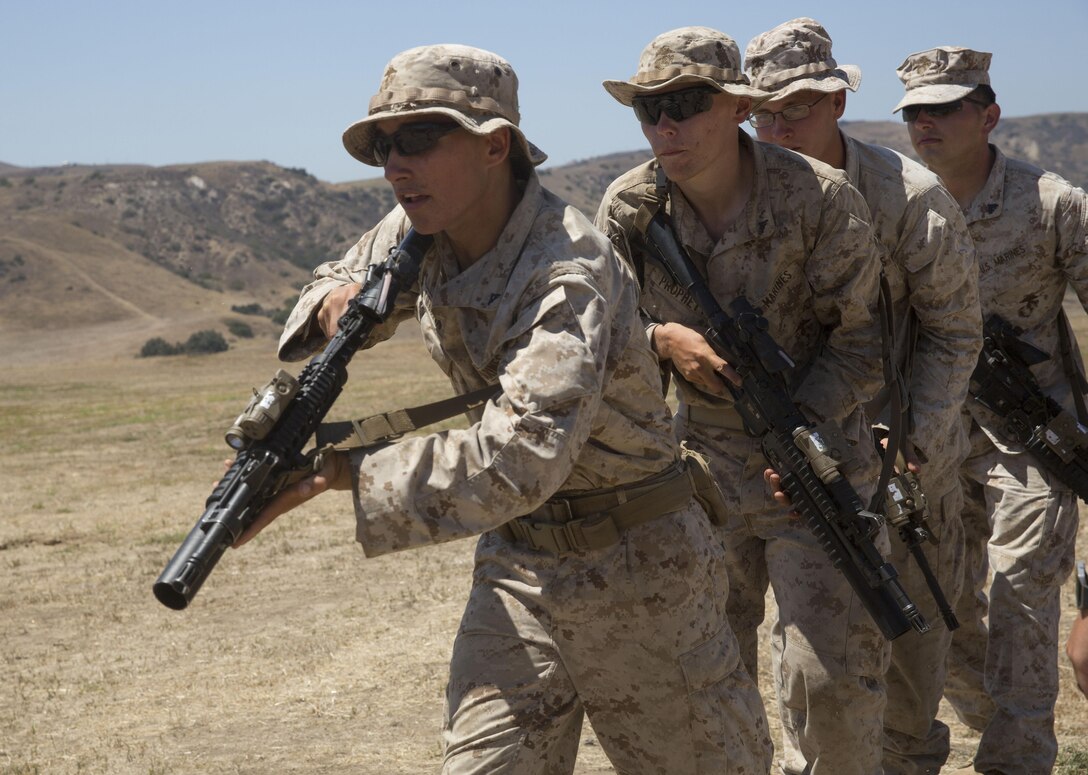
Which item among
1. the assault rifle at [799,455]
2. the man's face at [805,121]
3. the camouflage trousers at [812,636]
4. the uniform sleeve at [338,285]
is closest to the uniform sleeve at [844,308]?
the assault rifle at [799,455]

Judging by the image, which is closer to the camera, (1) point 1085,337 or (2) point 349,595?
(2) point 349,595

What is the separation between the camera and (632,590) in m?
3.41

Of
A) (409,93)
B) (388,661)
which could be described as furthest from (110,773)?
(409,93)

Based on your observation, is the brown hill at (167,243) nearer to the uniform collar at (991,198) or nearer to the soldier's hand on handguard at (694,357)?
the uniform collar at (991,198)

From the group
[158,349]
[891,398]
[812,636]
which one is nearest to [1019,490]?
[891,398]

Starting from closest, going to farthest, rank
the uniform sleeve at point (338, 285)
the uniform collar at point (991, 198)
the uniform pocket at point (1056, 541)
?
the uniform sleeve at point (338, 285) < the uniform pocket at point (1056, 541) < the uniform collar at point (991, 198)

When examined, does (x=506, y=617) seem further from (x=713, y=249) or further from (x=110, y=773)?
(x=110, y=773)

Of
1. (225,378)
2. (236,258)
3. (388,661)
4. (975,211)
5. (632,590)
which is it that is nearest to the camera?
(632,590)

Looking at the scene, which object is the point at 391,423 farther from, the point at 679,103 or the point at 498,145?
the point at 679,103

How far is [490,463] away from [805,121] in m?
2.49

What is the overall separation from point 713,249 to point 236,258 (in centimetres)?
8355

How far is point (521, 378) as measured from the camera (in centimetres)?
286

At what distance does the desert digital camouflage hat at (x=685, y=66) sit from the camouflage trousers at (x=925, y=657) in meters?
1.58

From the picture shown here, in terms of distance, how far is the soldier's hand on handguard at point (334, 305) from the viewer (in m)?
3.47
